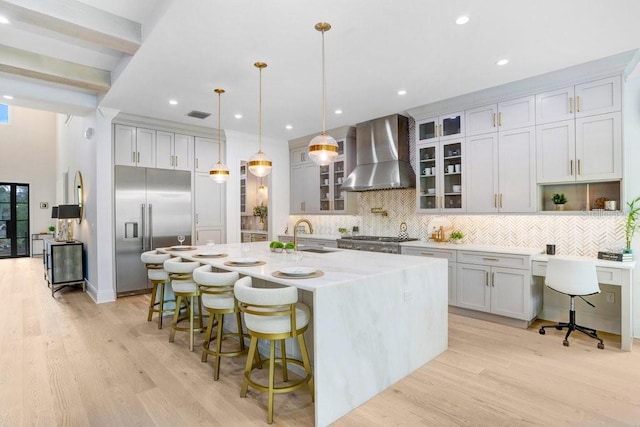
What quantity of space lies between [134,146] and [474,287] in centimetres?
550

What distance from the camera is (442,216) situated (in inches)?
201

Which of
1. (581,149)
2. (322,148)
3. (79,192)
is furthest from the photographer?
(79,192)

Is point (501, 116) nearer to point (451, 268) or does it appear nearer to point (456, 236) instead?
point (456, 236)

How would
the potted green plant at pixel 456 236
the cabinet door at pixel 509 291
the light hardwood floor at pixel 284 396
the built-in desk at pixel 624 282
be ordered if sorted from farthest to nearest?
1. the potted green plant at pixel 456 236
2. the cabinet door at pixel 509 291
3. the built-in desk at pixel 624 282
4. the light hardwood floor at pixel 284 396

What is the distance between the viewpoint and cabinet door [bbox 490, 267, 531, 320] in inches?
152

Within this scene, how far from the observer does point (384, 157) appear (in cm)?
545

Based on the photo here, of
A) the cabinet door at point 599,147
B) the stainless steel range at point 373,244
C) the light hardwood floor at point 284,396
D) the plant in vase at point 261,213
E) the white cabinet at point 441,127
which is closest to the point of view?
the light hardwood floor at point 284,396

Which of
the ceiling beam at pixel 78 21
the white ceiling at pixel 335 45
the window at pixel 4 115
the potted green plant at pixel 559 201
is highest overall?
the window at pixel 4 115

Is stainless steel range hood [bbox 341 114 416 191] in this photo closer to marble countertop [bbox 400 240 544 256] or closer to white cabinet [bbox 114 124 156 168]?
marble countertop [bbox 400 240 544 256]

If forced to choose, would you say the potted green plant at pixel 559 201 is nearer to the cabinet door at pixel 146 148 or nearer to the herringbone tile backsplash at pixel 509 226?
the herringbone tile backsplash at pixel 509 226

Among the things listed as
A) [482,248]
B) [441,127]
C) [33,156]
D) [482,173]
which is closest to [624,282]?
[482,248]

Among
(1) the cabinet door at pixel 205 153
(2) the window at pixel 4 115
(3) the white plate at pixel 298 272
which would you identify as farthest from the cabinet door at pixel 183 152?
(2) the window at pixel 4 115

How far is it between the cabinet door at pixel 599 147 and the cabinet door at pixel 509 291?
1263mm

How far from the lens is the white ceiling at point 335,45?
2596 millimetres
